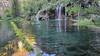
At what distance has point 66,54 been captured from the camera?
16172 mm

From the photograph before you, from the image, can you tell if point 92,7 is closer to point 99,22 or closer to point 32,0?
point 99,22

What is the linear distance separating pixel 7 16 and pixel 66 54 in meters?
61.8

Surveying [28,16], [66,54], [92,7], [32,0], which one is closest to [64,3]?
[92,7]

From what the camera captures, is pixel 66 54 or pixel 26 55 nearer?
pixel 26 55

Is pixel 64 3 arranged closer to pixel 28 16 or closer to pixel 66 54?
pixel 28 16

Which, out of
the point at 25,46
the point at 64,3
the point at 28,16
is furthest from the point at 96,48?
the point at 28,16

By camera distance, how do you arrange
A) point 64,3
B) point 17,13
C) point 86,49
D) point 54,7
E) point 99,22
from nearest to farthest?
point 86,49 < point 99,22 < point 64,3 < point 54,7 < point 17,13

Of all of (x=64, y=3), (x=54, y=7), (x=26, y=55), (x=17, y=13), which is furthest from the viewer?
(x=17, y=13)

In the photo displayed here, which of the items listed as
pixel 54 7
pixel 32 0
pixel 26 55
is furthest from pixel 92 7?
pixel 26 55

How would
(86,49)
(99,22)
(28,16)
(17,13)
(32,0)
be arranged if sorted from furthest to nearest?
(17,13), (32,0), (28,16), (99,22), (86,49)

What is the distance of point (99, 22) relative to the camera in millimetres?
35156

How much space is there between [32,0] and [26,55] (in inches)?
2080

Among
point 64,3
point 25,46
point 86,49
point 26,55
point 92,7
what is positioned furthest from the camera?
point 64,3

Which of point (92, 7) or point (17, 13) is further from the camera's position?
point (17, 13)
